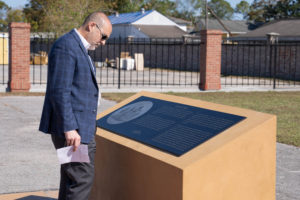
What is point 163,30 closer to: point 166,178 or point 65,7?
point 65,7

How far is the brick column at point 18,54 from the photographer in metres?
16.3

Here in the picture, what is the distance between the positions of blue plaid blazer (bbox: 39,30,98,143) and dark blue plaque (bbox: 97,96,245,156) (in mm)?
604

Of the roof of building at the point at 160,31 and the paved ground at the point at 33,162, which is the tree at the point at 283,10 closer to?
the roof of building at the point at 160,31

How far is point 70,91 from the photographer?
11.8ft

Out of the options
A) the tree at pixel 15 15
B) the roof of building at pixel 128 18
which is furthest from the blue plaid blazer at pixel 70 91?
the tree at pixel 15 15

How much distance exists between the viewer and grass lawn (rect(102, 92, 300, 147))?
9500 millimetres

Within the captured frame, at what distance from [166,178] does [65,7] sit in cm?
3192

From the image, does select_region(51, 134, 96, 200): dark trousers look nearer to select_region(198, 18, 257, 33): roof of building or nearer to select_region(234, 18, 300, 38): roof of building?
select_region(234, 18, 300, 38): roof of building

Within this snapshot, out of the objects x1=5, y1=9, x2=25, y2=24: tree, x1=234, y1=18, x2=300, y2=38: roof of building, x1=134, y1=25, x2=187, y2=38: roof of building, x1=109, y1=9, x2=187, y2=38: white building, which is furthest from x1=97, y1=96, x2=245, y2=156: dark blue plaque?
x1=5, y1=9, x2=25, y2=24: tree

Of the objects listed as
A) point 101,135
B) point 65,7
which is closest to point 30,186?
point 101,135

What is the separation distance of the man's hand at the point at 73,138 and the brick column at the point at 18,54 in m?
13.2

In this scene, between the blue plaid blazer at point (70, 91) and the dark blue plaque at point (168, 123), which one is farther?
the dark blue plaque at point (168, 123)

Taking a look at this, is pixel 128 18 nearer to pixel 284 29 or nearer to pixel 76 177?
pixel 284 29

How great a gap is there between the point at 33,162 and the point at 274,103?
30.9ft
